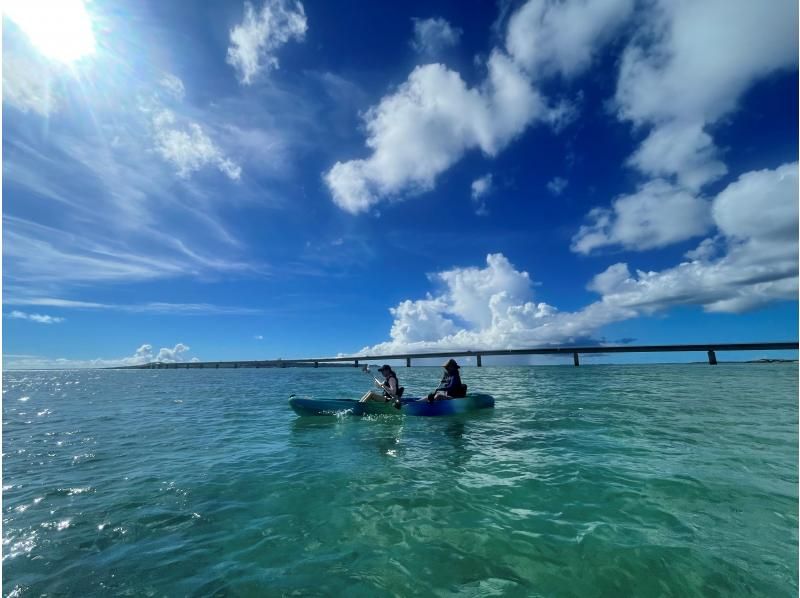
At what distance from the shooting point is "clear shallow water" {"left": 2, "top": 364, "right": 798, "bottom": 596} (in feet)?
16.9

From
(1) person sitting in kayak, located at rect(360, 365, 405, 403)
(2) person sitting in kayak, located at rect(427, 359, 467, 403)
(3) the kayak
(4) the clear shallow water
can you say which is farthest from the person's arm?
(4) the clear shallow water

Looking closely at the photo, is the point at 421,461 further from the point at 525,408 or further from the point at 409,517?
the point at 525,408

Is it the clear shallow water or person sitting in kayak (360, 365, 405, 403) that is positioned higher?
person sitting in kayak (360, 365, 405, 403)

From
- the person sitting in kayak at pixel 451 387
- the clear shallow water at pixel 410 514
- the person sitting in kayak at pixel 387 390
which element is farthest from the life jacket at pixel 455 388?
the clear shallow water at pixel 410 514

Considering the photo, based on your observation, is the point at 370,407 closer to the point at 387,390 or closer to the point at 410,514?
the point at 387,390

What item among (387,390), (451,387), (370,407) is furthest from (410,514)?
(451,387)

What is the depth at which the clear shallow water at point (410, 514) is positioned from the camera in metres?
5.14

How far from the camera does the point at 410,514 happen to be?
706 centimetres

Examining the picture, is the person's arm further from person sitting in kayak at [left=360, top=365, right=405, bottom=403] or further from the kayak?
person sitting in kayak at [left=360, top=365, right=405, bottom=403]

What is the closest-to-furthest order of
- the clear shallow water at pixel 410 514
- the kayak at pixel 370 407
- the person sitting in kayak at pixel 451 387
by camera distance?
the clear shallow water at pixel 410 514
the kayak at pixel 370 407
the person sitting in kayak at pixel 451 387

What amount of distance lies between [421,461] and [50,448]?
45.2ft

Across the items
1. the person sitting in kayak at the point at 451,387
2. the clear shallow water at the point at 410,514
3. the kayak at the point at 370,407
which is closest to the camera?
the clear shallow water at the point at 410,514

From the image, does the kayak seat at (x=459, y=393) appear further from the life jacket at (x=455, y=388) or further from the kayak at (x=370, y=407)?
the kayak at (x=370, y=407)

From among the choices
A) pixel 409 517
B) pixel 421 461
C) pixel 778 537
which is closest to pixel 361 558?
pixel 409 517
